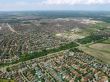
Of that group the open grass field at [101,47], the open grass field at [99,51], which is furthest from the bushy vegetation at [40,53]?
the open grass field at [101,47]

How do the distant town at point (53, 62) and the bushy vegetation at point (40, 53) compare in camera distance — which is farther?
the bushy vegetation at point (40, 53)

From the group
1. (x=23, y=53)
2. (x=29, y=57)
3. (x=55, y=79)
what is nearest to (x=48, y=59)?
(x=29, y=57)

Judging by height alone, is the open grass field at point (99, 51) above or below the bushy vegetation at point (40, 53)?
above

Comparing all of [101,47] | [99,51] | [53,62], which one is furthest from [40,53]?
[101,47]

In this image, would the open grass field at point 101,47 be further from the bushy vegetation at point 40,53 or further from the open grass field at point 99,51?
the bushy vegetation at point 40,53

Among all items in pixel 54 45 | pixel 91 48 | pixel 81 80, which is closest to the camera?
pixel 81 80

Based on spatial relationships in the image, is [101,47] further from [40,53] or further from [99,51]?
[40,53]

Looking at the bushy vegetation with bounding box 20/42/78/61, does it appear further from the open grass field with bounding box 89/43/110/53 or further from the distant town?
the open grass field with bounding box 89/43/110/53

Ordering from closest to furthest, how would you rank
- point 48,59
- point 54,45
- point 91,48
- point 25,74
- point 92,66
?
1. point 25,74
2. point 92,66
3. point 48,59
4. point 91,48
5. point 54,45

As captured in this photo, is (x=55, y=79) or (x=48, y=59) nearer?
(x=55, y=79)

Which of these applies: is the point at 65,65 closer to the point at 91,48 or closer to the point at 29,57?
the point at 29,57

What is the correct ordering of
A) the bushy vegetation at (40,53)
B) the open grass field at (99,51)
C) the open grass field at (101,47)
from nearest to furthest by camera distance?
1. the open grass field at (99,51)
2. the bushy vegetation at (40,53)
3. the open grass field at (101,47)
